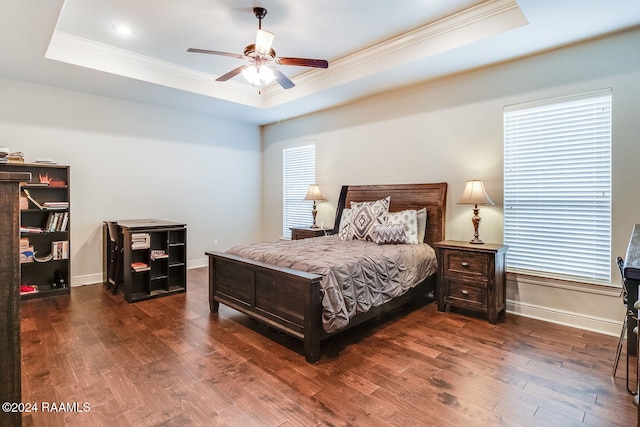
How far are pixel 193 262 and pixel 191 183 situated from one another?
53.6 inches

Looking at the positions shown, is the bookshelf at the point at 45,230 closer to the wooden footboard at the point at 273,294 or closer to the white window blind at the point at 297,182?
the wooden footboard at the point at 273,294

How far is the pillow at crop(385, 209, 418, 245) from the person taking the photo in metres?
3.95

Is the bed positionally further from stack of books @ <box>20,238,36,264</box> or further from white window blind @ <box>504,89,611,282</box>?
stack of books @ <box>20,238,36,264</box>

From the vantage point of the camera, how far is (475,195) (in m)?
3.58

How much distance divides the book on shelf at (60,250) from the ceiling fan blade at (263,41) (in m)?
3.48

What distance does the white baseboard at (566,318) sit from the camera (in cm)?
308

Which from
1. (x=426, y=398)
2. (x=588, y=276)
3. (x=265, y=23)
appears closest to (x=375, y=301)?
(x=426, y=398)

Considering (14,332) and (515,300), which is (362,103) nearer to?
(515,300)

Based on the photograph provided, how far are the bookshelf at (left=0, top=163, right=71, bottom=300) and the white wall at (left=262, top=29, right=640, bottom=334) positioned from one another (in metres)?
3.59

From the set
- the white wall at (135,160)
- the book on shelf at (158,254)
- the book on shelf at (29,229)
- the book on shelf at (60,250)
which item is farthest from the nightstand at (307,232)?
the book on shelf at (29,229)

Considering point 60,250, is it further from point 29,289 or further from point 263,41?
point 263,41

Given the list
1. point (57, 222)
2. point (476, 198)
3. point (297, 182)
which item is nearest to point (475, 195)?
point (476, 198)

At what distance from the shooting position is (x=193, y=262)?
5.86m

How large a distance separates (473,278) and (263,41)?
299 cm
